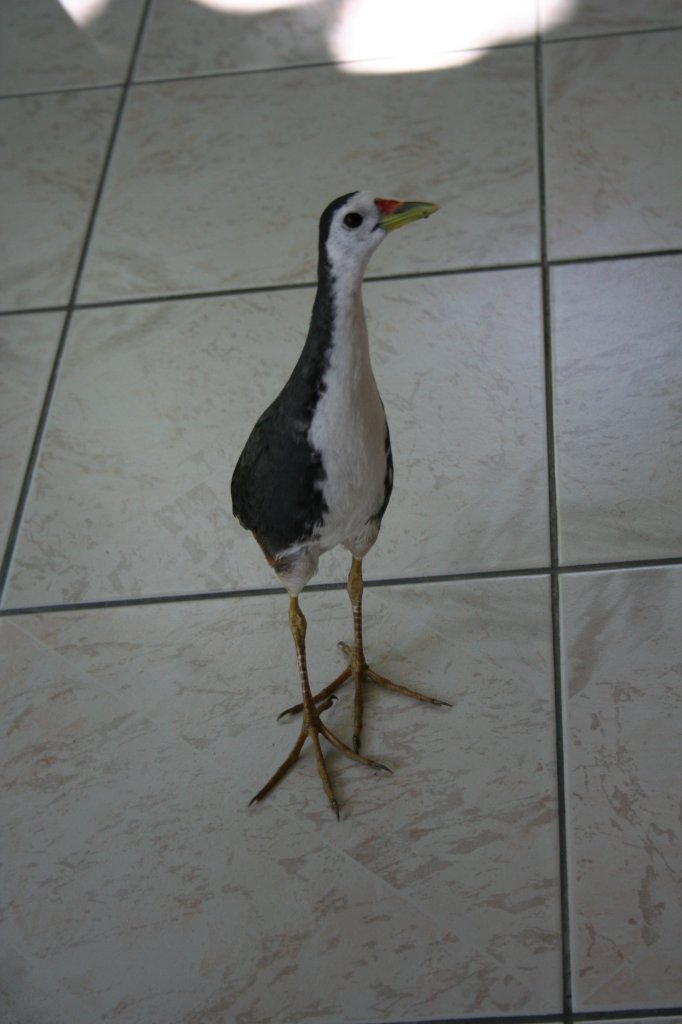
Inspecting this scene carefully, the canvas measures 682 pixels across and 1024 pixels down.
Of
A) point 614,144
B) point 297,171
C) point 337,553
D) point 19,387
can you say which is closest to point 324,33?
point 297,171

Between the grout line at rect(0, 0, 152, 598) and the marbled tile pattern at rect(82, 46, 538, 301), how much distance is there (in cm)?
2

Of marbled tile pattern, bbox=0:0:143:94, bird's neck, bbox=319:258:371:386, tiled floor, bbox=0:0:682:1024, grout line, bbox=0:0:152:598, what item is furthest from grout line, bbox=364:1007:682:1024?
marbled tile pattern, bbox=0:0:143:94

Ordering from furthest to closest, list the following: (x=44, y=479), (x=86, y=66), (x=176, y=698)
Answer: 1. (x=86, y=66)
2. (x=44, y=479)
3. (x=176, y=698)

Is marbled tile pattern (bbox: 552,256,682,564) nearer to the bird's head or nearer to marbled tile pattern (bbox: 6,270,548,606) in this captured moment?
marbled tile pattern (bbox: 6,270,548,606)

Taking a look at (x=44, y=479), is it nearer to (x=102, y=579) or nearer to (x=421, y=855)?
(x=102, y=579)

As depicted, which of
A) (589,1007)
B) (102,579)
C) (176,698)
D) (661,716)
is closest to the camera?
(589,1007)

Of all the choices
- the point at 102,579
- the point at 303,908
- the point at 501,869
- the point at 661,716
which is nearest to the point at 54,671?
the point at 102,579

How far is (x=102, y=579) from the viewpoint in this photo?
176 centimetres

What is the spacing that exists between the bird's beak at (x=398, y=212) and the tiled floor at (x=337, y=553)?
0.62m

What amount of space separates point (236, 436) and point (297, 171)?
653 millimetres

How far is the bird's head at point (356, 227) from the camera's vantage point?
119 cm

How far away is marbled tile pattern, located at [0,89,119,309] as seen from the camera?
2.21 metres

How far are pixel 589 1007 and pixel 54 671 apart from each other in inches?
32.3

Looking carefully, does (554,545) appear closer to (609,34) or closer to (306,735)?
(306,735)
